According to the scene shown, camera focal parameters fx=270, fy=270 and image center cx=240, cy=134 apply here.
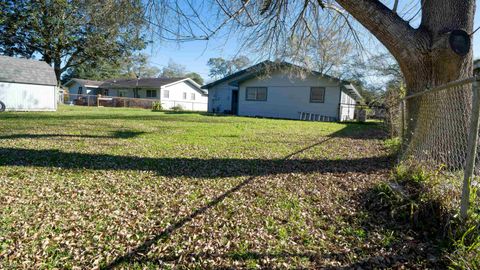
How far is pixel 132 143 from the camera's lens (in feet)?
22.5

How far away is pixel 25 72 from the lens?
1670 centimetres

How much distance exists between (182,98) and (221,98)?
42.6 ft

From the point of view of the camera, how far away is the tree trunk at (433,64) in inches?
156

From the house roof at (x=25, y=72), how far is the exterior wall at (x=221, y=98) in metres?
11.4

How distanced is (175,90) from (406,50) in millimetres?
31210

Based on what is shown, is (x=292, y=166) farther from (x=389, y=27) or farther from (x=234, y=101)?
(x=234, y=101)

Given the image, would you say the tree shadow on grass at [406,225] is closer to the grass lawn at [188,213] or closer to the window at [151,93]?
the grass lawn at [188,213]

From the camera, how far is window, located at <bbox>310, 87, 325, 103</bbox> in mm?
18391

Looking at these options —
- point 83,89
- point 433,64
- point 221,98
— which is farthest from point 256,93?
point 83,89

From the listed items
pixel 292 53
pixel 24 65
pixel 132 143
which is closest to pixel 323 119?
pixel 292 53

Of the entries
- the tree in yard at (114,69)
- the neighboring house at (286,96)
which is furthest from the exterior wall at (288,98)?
the tree in yard at (114,69)

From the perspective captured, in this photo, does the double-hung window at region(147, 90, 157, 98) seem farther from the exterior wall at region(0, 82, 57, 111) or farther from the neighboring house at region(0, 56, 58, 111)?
the exterior wall at region(0, 82, 57, 111)

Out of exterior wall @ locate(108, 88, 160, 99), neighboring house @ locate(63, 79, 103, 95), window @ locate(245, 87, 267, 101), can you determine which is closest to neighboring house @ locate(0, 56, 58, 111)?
window @ locate(245, 87, 267, 101)

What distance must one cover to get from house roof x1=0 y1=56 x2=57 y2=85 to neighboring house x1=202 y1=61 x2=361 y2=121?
1163cm
